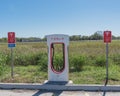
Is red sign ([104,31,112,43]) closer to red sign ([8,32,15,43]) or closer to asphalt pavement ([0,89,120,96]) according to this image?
asphalt pavement ([0,89,120,96])

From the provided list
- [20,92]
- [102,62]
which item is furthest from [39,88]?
[102,62]

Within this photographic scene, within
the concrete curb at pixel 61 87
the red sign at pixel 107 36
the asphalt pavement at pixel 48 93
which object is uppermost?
the red sign at pixel 107 36

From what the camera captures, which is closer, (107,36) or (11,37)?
(107,36)

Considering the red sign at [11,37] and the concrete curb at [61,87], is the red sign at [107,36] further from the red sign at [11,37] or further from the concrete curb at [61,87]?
the red sign at [11,37]

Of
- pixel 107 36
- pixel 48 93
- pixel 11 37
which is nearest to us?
pixel 48 93

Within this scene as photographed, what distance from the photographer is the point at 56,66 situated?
11.9 meters

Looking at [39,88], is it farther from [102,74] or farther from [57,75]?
[102,74]

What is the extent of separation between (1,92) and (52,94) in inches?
64.4

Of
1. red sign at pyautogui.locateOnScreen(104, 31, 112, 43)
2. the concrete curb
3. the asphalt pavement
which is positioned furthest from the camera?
red sign at pyautogui.locateOnScreen(104, 31, 112, 43)

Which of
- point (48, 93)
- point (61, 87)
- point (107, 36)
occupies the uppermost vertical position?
point (107, 36)

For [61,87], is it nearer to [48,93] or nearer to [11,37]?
[48,93]

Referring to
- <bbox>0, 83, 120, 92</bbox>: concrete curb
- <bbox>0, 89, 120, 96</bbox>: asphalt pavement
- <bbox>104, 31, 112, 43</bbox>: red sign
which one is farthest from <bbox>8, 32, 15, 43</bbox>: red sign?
<bbox>104, 31, 112, 43</bbox>: red sign

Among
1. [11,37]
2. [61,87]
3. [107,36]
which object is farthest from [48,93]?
[11,37]

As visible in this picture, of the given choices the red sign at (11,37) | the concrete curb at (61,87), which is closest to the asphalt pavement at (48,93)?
the concrete curb at (61,87)
